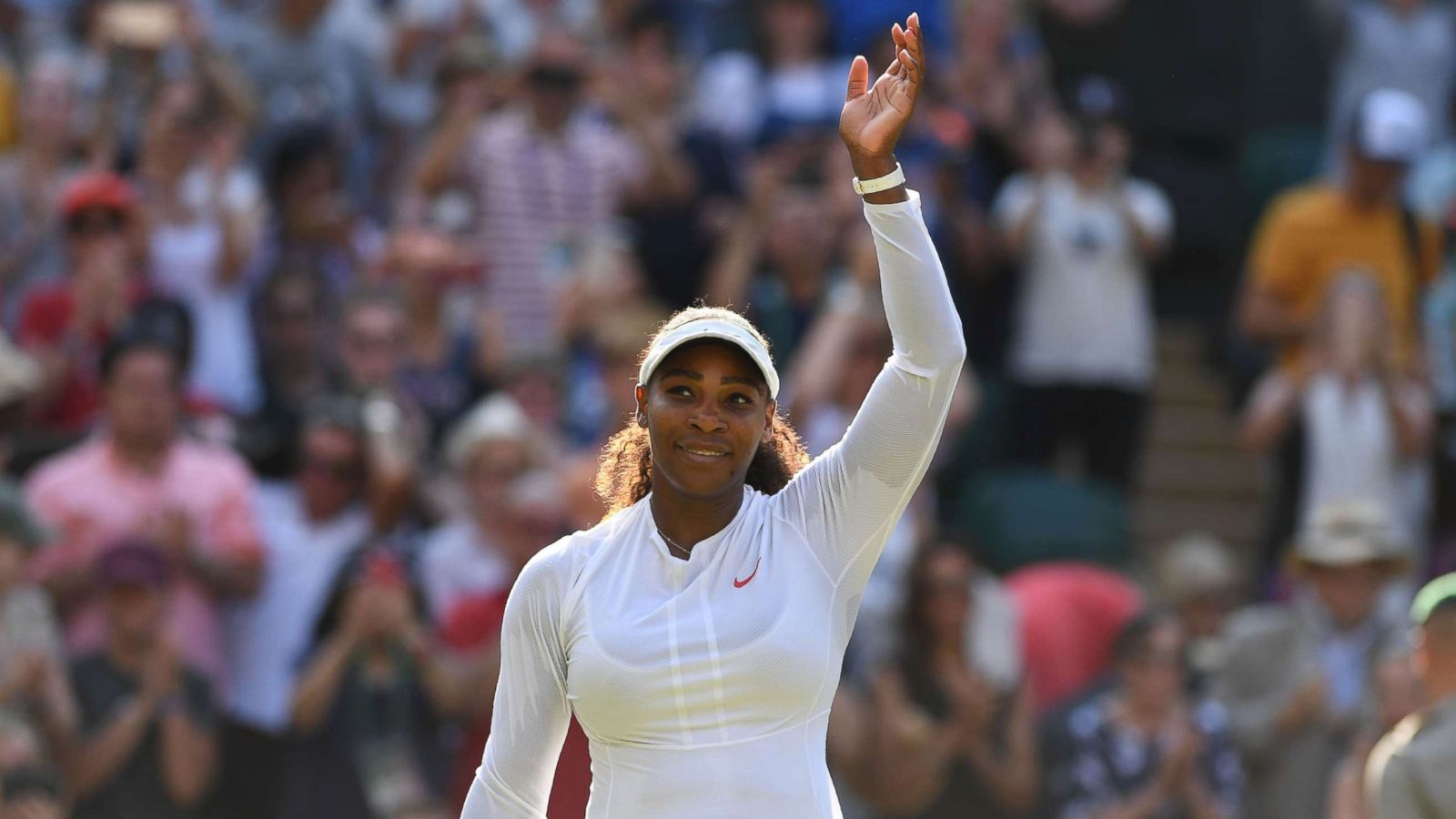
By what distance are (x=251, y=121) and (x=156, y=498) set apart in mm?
2205

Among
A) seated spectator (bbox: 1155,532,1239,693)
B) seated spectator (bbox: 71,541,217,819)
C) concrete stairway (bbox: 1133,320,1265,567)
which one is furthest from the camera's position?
concrete stairway (bbox: 1133,320,1265,567)

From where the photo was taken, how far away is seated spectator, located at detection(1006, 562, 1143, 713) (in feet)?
27.3

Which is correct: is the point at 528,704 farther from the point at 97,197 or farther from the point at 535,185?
the point at 535,185

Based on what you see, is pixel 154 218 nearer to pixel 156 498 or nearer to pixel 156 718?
pixel 156 498

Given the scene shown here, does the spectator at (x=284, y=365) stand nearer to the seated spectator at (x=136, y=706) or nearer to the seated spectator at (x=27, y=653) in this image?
the seated spectator at (x=136, y=706)

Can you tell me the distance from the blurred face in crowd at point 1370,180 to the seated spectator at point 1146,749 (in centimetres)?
255

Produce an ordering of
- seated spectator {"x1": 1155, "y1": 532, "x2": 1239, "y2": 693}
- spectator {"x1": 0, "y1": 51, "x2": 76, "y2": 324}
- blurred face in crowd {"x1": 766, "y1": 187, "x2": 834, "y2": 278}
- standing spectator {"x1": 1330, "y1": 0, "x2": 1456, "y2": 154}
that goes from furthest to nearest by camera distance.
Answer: standing spectator {"x1": 1330, "y1": 0, "x2": 1456, "y2": 154}
blurred face in crowd {"x1": 766, "y1": 187, "x2": 834, "y2": 278}
seated spectator {"x1": 1155, "y1": 532, "x2": 1239, "y2": 693}
spectator {"x1": 0, "y1": 51, "x2": 76, "y2": 324}

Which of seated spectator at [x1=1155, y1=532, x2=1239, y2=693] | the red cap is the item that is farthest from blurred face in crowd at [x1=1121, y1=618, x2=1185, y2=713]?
the red cap

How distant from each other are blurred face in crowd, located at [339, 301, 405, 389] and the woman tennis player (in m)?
4.80

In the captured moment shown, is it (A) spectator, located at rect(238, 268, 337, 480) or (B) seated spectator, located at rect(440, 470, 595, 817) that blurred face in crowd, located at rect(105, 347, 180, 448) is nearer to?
(A) spectator, located at rect(238, 268, 337, 480)

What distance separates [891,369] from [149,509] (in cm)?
469

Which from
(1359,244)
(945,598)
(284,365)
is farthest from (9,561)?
(1359,244)

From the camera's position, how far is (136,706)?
24.1ft

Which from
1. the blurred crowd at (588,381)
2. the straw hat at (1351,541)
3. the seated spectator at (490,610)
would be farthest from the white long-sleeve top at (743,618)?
the straw hat at (1351,541)
